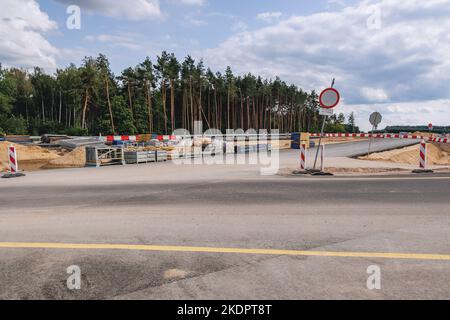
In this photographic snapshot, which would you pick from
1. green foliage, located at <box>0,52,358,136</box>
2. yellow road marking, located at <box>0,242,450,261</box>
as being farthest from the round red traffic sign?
green foliage, located at <box>0,52,358,136</box>

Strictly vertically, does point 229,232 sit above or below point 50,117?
below

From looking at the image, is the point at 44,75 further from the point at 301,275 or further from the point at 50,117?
the point at 301,275

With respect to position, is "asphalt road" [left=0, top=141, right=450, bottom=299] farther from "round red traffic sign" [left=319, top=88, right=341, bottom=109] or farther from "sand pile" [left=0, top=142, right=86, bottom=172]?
"sand pile" [left=0, top=142, right=86, bottom=172]

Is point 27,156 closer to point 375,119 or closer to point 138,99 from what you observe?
point 375,119

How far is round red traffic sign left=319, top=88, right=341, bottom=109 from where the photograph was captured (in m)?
11.8

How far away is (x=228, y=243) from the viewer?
15.3 feet

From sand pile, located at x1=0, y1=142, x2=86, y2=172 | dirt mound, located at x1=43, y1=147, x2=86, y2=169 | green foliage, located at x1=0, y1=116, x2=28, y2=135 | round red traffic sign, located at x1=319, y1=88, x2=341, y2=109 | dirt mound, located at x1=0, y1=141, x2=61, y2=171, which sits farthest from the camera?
green foliage, located at x1=0, y1=116, x2=28, y2=135

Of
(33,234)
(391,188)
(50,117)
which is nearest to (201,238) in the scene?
(33,234)

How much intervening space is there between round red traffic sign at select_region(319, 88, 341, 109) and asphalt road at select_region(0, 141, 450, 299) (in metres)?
4.11

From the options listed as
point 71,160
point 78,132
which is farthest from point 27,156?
point 78,132

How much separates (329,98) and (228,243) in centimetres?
889

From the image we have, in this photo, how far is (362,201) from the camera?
742 cm
